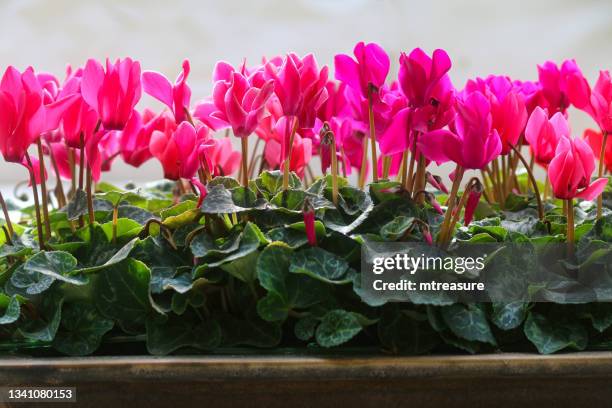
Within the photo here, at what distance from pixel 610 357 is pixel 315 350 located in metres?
0.24

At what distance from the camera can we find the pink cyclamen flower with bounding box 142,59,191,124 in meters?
0.77

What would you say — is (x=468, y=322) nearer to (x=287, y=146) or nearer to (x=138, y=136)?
(x=287, y=146)

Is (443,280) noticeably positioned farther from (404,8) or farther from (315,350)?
(404,8)

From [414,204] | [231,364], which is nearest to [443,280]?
[414,204]

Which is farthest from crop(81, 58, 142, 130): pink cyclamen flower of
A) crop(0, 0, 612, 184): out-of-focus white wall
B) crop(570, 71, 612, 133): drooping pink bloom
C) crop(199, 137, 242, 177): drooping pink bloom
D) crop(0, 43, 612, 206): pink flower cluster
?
crop(0, 0, 612, 184): out-of-focus white wall

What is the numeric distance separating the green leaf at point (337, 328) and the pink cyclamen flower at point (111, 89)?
0.88 feet

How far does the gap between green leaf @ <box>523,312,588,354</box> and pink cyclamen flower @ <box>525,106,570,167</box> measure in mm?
174

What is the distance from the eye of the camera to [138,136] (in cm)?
95

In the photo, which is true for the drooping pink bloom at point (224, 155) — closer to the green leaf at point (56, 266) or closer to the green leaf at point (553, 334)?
the green leaf at point (56, 266)

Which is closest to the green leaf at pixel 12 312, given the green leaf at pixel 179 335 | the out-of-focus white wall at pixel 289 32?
the green leaf at pixel 179 335

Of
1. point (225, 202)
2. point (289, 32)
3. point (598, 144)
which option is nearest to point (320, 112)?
point (225, 202)

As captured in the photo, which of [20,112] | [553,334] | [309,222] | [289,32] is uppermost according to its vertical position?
[289,32]

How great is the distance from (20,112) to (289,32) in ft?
5.09

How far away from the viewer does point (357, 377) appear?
0.62 meters
